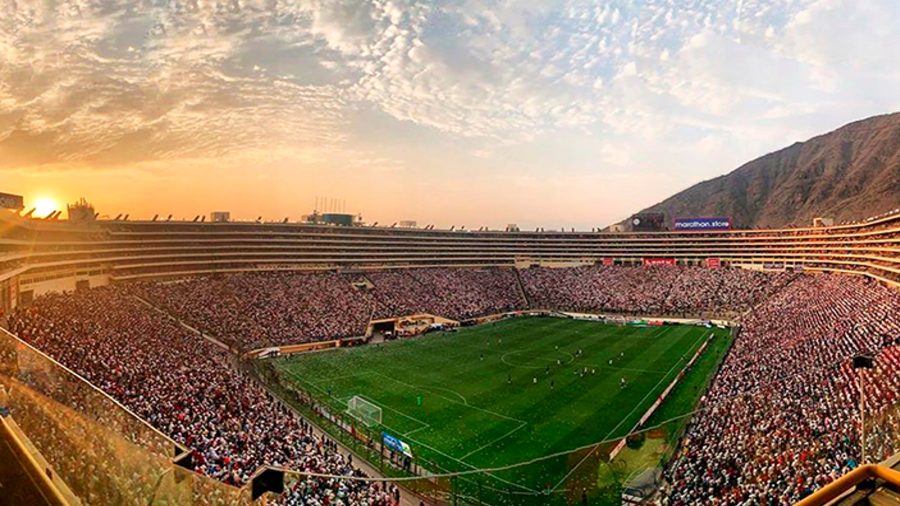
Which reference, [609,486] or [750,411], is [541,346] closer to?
[750,411]

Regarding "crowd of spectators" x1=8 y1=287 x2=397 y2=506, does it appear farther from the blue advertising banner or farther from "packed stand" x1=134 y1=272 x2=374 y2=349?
"packed stand" x1=134 y1=272 x2=374 y2=349

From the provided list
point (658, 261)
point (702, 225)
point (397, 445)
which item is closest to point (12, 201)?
point (397, 445)

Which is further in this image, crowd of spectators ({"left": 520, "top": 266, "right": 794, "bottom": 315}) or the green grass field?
crowd of spectators ({"left": 520, "top": 266, "right": 794, "bottom": 315})

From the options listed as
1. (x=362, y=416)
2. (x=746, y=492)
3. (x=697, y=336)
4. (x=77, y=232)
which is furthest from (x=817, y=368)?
(x=77, y=232)

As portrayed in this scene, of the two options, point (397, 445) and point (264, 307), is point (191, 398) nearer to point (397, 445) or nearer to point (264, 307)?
point (397, 445)

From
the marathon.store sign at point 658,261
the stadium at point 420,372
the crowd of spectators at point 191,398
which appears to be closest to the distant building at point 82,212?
the stadium at point 420,372

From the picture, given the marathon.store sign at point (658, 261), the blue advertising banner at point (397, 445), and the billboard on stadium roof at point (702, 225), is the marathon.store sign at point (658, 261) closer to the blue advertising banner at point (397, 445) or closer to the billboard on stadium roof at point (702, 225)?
the billboard on stadium roof at point (702, 225)

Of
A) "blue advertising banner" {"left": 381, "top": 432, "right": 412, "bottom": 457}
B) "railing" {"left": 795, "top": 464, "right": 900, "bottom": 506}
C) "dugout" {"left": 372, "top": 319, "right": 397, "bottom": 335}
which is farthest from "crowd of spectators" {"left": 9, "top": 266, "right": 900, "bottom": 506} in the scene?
"railing" {"left": 795, "top": 464, "right": 900, "bottom": 506}
